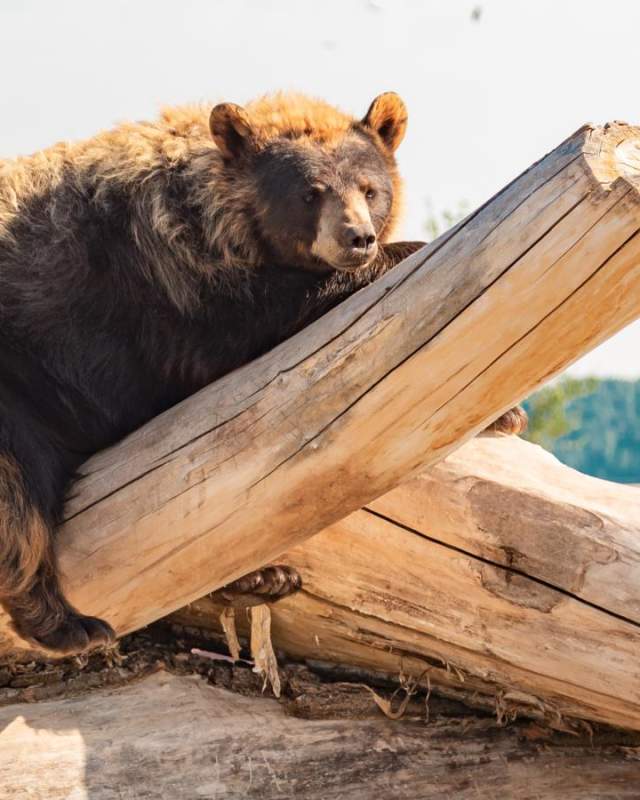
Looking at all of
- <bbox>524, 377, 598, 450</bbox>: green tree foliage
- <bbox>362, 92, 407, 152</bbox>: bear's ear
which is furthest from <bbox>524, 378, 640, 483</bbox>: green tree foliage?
<bbox>362, 92, 407, 152</bbox>: bear's ear

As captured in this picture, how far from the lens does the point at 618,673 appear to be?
4711mm

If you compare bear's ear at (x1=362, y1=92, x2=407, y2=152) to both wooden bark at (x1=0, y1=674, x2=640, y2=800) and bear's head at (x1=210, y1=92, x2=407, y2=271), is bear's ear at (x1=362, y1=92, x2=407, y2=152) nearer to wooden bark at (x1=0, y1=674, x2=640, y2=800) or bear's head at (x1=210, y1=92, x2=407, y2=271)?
bear's head at (x1=210, y1=92, x2=407, y2=271)

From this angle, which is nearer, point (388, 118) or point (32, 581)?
point (32, 581)

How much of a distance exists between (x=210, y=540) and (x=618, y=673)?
1826mm

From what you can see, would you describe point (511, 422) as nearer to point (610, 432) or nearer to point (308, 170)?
point (308, 170)

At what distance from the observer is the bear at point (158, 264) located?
16.0 feet

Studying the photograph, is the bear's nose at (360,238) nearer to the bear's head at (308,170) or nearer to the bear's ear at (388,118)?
the bear's head at (308,170)

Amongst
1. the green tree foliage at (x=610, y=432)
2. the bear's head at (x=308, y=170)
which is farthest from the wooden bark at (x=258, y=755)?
the green tree foliage at (x=610, y=432)

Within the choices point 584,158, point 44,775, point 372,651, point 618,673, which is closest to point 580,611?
point 618,673

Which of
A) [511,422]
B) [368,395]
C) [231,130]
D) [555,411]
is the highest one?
[231,130]

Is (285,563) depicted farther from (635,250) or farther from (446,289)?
(635,250)

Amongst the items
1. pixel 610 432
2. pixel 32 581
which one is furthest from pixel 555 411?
pixel 32 581

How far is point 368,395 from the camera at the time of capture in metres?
4.02

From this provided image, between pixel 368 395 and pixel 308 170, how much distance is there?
1498 mm
